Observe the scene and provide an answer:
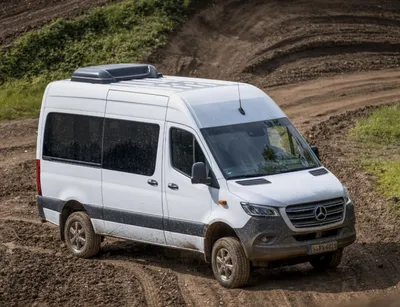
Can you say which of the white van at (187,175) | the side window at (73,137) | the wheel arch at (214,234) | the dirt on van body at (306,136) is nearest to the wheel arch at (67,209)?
the white van at (187,175)

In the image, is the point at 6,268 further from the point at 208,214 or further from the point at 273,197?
the point at 273,197

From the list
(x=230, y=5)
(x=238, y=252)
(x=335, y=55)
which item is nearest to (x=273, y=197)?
(x=238, y=252)

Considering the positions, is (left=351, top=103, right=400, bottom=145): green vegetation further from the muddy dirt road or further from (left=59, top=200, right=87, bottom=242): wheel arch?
(left=59, top=200, right=87, bottom=242): wheel arch

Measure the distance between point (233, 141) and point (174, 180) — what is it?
906 millimetres

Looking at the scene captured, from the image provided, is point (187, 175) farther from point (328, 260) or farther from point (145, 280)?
point (328, 260)

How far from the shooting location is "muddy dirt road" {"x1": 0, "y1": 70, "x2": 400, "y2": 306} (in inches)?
483

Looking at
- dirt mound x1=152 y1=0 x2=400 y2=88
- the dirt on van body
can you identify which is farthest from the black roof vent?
dirt mound x1=152 y1=0 x2=400 y2=88

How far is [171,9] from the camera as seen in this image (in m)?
28.7

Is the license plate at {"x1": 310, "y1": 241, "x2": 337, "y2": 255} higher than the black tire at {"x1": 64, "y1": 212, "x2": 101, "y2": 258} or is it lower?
higher

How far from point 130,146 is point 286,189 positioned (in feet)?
8.26

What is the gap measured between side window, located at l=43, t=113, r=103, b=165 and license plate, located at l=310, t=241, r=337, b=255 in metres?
3.49

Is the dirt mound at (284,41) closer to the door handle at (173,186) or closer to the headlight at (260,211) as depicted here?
the door handle at (173,186)

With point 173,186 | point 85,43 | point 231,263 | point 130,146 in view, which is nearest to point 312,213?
point 231,263

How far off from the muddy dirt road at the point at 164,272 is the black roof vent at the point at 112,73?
2.50 m
